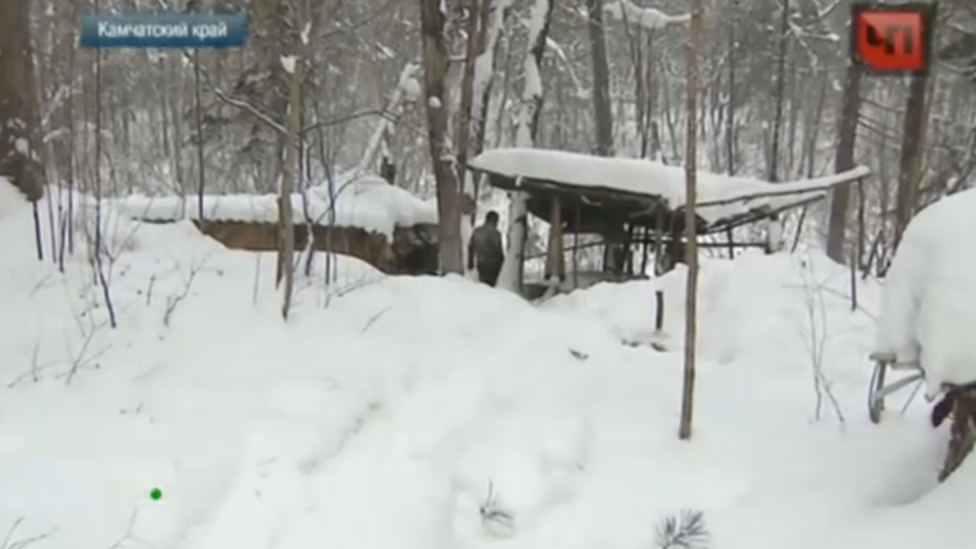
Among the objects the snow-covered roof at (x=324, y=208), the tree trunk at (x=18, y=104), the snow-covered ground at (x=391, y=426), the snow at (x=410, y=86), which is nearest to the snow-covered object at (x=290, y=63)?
the snow-covered ground at (x=391, y=426)

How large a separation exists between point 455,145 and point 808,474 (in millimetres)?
6011

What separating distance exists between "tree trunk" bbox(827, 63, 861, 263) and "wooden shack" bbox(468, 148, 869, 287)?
3.45m

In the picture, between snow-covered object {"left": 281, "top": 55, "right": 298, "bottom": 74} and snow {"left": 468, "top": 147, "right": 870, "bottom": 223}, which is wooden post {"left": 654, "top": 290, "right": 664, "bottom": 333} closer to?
snow {"left": 468, "top": 147, "right": 870, "bottom": 223}

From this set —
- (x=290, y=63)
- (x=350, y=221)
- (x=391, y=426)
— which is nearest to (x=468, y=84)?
(x=350, y=221)

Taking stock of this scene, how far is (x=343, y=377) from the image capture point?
5.15 metres

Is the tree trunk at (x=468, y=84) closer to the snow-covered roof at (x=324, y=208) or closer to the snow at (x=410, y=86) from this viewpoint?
the snow at (x=410, y=86)

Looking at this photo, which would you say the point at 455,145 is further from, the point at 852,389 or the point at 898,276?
the point at 898,276

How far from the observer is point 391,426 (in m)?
4.82

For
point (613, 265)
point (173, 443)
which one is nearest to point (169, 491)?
point (173, 443)

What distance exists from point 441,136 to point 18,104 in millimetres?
3637

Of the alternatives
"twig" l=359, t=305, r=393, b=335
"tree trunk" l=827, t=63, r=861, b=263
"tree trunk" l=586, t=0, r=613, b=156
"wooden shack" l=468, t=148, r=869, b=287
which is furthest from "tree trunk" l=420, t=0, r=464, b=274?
"tree trunk" l=827, t=63, r=861, b=263

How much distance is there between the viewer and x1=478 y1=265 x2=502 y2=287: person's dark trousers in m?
11.7

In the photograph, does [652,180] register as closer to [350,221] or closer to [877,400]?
[350,221]

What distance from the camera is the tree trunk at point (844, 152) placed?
14.5m
